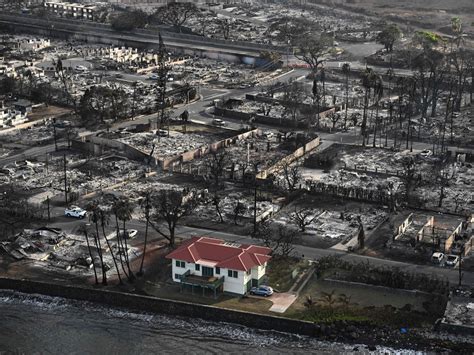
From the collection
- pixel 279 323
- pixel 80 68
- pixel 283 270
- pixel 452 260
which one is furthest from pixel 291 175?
pixel 80 68

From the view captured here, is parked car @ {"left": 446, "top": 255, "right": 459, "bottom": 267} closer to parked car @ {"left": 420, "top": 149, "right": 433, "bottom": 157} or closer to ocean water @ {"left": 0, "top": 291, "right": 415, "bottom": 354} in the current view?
ocean water @ {"left": 0, "top": 291, "right": 415, "bottom": 354}

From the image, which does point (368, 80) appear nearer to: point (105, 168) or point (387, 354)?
point (105, 168)

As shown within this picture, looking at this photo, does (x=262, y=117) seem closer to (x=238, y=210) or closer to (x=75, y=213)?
(x=238, y=210)

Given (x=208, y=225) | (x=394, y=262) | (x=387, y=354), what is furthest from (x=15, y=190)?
(x=387, y=354)

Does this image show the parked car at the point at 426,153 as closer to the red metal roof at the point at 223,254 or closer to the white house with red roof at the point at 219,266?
the red metal roof at the point at 223,254

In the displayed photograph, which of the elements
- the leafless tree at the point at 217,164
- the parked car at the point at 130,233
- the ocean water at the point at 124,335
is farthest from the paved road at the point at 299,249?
the leafless tree at the point at 217,164

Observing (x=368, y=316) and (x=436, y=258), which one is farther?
(x=436, y=258)
